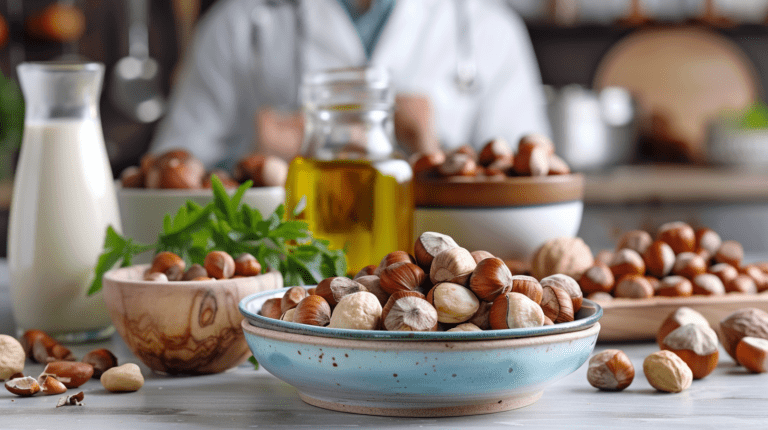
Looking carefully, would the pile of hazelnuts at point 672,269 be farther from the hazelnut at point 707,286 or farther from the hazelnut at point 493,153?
the hazelnut at point 493,153

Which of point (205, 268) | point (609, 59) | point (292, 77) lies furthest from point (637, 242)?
point (609, 59)

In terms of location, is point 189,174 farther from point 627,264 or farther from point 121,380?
point 627,264

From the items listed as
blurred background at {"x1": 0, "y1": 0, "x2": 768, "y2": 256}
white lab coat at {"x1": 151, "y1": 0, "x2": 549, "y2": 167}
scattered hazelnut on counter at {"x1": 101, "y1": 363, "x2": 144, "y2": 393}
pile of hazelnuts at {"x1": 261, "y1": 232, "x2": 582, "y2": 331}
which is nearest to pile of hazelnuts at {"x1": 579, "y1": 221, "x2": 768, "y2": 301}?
pile of hazelnuts at {"x1": 261, "y1": 232, "x2": 582, "y2": 331}

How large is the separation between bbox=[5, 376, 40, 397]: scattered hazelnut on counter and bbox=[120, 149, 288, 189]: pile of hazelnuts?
356 millimetres

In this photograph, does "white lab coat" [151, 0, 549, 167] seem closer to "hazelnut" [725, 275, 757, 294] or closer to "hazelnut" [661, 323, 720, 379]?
"hazelnut" [725, 275, 757, 294]

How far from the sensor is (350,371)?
545 mm

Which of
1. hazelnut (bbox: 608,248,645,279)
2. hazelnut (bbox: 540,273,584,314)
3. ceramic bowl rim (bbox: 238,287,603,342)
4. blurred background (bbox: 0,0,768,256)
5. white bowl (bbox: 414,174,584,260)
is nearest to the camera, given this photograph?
ceramic bowl rim (bbox: 238,287,603,342)

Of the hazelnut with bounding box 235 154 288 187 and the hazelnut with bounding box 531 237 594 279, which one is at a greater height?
the hazelnut with bounding box 235 154 288 187

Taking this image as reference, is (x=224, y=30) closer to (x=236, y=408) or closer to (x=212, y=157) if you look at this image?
(x=212, y=157)

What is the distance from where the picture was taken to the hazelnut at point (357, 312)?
0.56 metres

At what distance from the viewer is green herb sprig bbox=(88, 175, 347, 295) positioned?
78cm

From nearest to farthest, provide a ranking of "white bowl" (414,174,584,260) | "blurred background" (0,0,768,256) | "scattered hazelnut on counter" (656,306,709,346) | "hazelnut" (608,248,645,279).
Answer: "scattered hazelnut on counter" (656,306,709,346) → "hazelnut" (608,248,645,279) → "white bowl" (414,174,584,260) → "blurred background" (0,0,768,256)

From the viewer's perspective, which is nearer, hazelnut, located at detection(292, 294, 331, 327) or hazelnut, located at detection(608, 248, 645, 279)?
hazelnut, located at detection(292, 294, 331, 327)

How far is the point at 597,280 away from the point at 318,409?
1.18 feet
